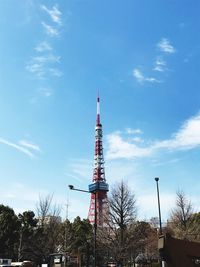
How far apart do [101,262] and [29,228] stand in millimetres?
9648

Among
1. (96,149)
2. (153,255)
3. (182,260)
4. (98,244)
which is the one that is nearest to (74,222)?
(153,255)

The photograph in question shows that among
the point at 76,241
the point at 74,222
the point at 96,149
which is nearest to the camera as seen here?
the point at 76,241

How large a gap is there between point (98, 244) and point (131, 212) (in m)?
4.55

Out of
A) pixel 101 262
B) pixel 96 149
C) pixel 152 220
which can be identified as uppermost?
pixel 96 149

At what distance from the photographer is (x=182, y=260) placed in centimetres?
619

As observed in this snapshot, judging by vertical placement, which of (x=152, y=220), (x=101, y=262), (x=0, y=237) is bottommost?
(x=101, y=262)

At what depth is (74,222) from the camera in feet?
177

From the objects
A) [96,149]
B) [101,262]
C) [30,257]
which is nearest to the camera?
[30,257]

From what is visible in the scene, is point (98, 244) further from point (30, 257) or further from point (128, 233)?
point (30, 257)

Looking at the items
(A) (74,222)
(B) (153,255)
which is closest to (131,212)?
(B) (153,255)

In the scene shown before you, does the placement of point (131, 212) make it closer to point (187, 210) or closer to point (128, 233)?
point (128, 233)

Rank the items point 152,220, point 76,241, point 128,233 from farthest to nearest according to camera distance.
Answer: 1. point 152,220
2. point 76,241
3. point 128,233

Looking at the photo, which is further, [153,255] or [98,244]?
[153,255]

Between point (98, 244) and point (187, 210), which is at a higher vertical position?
point (187, 210)
